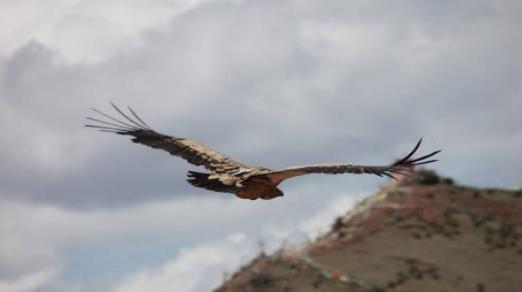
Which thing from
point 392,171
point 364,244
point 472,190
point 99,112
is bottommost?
point 392,171

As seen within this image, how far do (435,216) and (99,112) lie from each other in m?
50.3

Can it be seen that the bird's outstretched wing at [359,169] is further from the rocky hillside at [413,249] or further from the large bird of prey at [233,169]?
the rocky hillside at [413,249]

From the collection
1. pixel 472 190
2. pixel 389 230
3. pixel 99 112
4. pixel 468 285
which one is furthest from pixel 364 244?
pixel 99 112

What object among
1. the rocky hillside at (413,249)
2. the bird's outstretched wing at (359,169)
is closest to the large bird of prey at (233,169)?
the bird's outstretched wing at (359,169)

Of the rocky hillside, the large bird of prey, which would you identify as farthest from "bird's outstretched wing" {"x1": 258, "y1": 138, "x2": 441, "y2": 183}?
the rocky hillside

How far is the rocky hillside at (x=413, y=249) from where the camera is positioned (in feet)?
187

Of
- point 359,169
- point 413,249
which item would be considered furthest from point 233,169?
point 413,249

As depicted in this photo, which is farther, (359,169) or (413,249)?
(413,249)

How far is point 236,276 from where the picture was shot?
59344mm

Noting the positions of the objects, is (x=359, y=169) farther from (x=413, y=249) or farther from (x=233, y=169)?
(x=413, y=249)

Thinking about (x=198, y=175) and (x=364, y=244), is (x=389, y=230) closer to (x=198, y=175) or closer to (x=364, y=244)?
(x=364, y=244)

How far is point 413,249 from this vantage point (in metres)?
60.8

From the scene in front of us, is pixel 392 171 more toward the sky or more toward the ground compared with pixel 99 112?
more toward the ground

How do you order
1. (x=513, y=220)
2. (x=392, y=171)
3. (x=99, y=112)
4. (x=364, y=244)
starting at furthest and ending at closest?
(x=513, y=220) < (x=364, y=244) < (x=99, y=112) < (x=392, y=171)
